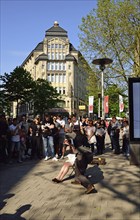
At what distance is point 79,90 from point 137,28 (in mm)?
77597

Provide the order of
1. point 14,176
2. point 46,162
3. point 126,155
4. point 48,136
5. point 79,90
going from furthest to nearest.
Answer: point 79,90
point 126,155
point 48,136
point 46,162
point 14,176

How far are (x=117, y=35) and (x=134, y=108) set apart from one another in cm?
1135

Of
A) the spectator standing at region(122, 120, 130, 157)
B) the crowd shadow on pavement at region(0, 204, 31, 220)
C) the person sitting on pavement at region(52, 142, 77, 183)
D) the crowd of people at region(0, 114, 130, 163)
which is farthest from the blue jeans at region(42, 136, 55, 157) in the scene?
the crowd shadow on pavement at region(0, 204, 31, 220)

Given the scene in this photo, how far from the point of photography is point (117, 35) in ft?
66.9

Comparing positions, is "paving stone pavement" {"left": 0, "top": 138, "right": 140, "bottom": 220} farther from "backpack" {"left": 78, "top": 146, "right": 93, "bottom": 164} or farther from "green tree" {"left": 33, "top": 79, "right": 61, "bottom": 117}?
"green tree" {"left": 33, "top": 79, "right": 61, "bottom": 117}

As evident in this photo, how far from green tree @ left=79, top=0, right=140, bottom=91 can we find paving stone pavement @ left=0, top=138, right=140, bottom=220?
1214 centimetres

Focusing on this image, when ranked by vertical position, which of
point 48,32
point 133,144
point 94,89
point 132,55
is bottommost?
point 133,144

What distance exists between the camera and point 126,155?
13.3 meters

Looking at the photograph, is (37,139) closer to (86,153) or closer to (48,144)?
(48,144)

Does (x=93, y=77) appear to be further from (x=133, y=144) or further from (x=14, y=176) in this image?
(x=14, y=176)

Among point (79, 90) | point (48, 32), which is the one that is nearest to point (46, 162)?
point (48, 32)

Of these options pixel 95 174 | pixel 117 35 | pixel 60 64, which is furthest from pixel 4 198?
pixel 60 64

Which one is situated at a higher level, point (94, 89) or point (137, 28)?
point (137, 28)

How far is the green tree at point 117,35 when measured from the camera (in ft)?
66.2
